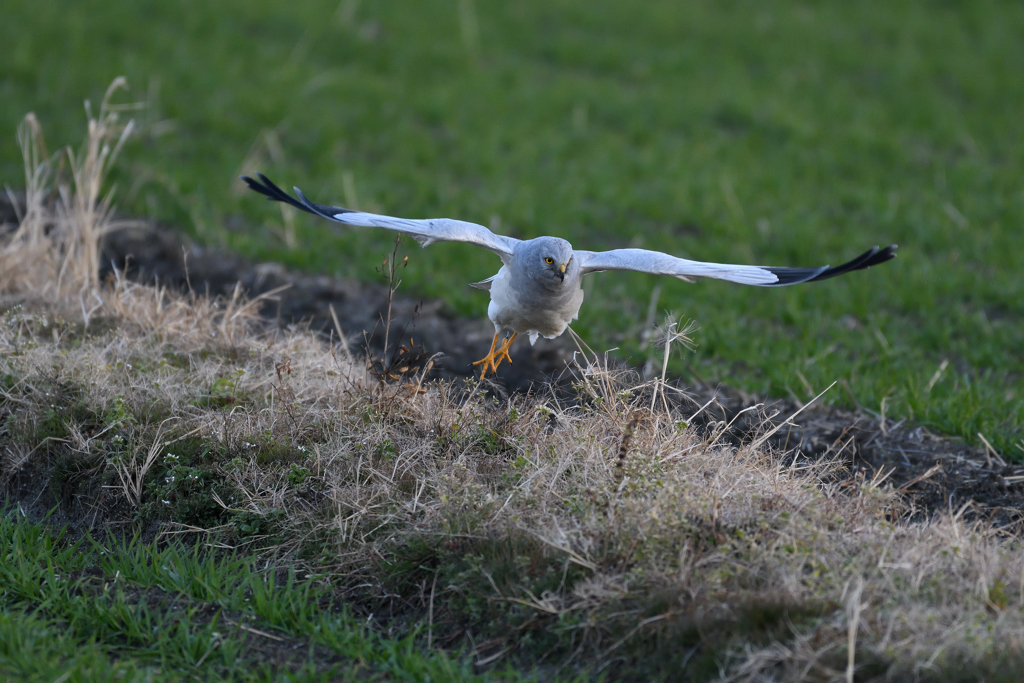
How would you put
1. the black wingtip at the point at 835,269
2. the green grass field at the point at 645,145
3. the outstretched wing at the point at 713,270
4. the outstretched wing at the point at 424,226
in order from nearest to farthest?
the black wingtip at the point at 835,269, the outstretched wing at the point at 713,270, the outstretched wing at the point at 424,226, the green grass field at the point at 645,145

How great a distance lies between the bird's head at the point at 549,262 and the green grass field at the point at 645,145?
7.01 ft

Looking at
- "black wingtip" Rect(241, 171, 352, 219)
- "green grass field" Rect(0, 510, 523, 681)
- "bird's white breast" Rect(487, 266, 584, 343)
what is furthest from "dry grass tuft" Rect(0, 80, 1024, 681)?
"black wingtip" Rect(241, 171, 352, 219)

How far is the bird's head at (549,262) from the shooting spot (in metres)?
4.14

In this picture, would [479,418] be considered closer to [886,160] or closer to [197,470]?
[197,470]

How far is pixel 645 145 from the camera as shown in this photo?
10570mm

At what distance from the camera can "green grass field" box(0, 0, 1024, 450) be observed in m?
6.74

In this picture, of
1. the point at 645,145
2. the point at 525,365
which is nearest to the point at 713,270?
the point at 525,365

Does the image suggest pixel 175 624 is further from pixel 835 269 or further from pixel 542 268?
pixel 835 269

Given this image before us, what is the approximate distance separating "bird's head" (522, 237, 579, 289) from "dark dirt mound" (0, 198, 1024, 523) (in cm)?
59

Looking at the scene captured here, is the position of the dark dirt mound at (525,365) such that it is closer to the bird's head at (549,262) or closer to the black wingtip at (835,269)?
the bird's head at (549,262)

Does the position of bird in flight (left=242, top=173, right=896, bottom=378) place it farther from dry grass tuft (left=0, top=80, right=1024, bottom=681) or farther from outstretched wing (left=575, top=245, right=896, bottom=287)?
dry grass tuft (left=0, top=80, right=1024, bottom=681)

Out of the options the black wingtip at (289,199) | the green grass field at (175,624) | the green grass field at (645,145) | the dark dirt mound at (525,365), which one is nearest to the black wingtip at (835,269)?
the dark dirt mound at (525,365)

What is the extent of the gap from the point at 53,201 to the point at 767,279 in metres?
6.18

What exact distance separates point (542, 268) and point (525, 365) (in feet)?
6.59
